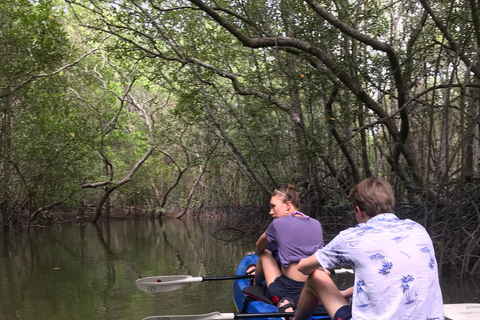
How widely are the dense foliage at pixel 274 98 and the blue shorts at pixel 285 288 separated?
2.80 metres

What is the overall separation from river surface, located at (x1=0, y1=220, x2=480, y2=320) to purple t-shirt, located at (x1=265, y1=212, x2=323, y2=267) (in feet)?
4.37

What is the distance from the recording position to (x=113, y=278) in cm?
596

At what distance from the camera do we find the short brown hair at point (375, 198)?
6.55 feet

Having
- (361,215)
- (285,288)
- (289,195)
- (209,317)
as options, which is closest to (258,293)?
(285,288)

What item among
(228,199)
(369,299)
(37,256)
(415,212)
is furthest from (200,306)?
(228,199)

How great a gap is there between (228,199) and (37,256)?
8053 millimetres

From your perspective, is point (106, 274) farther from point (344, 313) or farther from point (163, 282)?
point (344, 313)

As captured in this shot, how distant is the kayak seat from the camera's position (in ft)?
10.8

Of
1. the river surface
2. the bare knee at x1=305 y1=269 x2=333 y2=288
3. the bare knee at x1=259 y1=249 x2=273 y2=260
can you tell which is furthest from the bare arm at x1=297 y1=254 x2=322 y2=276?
the river surface

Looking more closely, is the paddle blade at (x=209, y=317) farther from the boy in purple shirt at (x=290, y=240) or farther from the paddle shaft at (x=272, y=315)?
the boy in purple shirt at (x=290, y=240)

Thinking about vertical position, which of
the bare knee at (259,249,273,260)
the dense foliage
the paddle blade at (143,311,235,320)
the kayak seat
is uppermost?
the dense foliage

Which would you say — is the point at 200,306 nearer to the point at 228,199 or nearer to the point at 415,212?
the point at 415,212

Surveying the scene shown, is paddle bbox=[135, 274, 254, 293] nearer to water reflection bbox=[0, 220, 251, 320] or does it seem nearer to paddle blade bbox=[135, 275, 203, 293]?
paddle blade bbox=[135, 275, 203, 293]

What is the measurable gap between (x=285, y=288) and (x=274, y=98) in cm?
568
